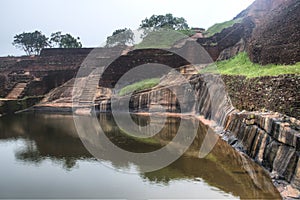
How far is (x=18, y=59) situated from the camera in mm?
39781

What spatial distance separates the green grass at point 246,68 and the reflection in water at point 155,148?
3.70 m

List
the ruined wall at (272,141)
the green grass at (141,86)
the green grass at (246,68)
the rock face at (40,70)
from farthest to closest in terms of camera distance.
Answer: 1. the rock face at (40,70)
2. the green grass at (141,86)
3. the green grass at (246,68)
4. the ruined wall at (272,141)

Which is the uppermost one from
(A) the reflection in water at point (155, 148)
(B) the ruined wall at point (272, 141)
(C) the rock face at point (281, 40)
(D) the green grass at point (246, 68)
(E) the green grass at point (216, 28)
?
(E) the green grass at point (216, 28)

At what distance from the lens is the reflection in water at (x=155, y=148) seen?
34.4 feet

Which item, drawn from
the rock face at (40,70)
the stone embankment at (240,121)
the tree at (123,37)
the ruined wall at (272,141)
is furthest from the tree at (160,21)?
the ruined wall at (272,141)

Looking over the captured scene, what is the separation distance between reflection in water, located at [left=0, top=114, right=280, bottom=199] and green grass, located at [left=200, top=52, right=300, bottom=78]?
146 inches

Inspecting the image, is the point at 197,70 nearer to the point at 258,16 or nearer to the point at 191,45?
the point at 191,45

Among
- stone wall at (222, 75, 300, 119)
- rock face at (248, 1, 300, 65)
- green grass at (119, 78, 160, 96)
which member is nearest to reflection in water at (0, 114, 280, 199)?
stone wall at (222, 75, 300, 119)

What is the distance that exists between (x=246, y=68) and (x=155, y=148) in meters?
8.09

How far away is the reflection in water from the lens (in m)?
10.5

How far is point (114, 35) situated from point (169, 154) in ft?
133

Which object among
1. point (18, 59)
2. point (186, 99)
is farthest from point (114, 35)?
point (186, 99)

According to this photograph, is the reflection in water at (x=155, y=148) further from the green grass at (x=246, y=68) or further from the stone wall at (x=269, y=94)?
the green grass at (x=246, y=68)

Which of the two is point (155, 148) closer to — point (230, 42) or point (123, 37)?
point (230, 42)
